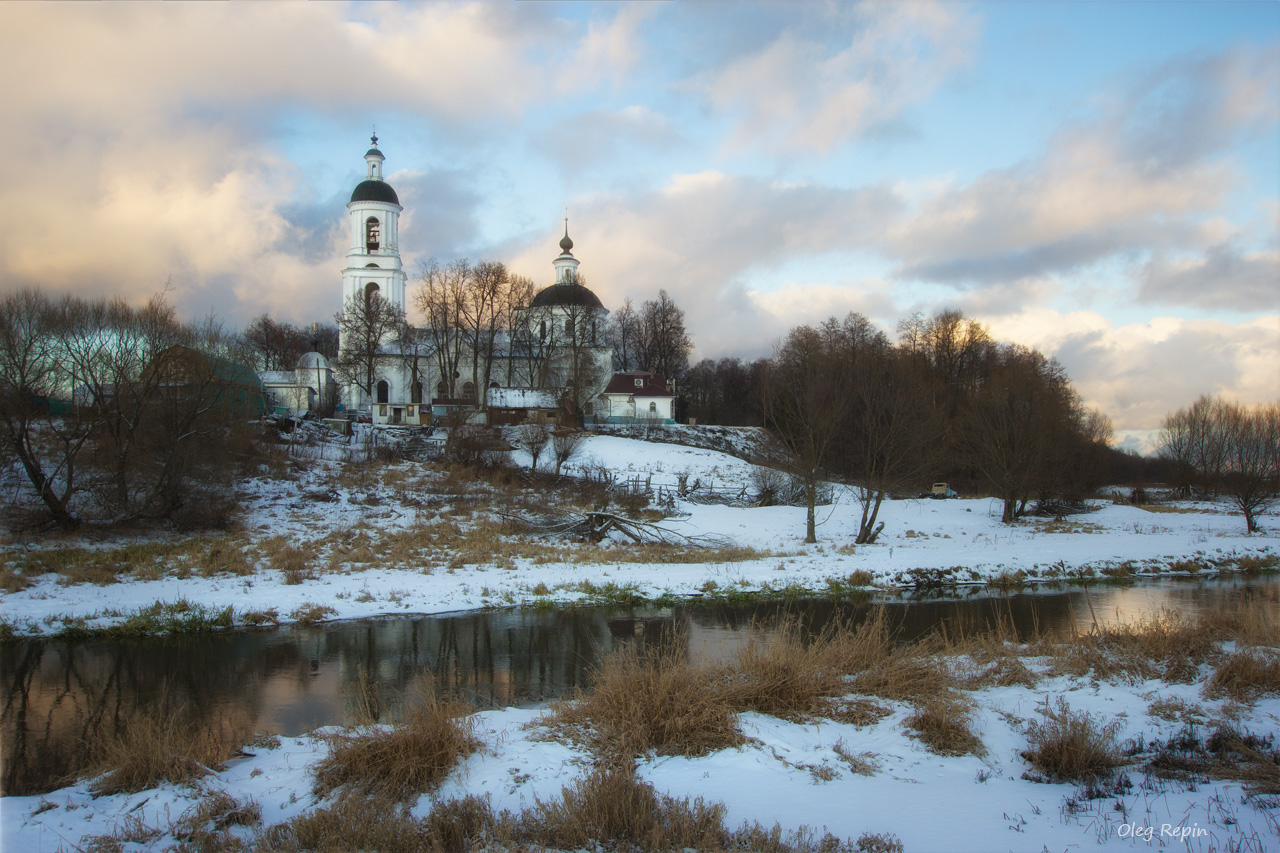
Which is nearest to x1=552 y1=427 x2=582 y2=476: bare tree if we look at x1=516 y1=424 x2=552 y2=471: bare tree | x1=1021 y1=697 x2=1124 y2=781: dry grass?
x1=516 y1=424 x2=552 y2=471: bare tree

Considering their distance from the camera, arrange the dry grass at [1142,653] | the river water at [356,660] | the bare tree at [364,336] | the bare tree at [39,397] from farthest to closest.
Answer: the bare tree at [364,336], the bare tree at [39,397], the river water at [356,660], the dry grass at [1142,653]

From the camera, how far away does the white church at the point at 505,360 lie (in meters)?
58.8

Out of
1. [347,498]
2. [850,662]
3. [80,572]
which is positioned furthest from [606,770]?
[347,498]

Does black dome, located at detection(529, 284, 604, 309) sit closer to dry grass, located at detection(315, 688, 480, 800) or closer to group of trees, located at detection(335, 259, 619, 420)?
group of trees, located at detection(335, 259, 619, 420)

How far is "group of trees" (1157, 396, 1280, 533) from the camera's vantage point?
29828mm

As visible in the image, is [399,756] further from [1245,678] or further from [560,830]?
[1245,678]

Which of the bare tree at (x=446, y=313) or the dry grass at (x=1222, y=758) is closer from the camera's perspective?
the dry grass at (x=1222, y=758)

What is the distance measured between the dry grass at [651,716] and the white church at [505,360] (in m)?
49.2

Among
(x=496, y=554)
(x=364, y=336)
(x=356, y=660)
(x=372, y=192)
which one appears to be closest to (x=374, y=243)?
(x=372, y=192)

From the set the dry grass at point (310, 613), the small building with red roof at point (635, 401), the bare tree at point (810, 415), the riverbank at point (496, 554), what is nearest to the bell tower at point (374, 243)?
the small building with red roof at point (635, 401)

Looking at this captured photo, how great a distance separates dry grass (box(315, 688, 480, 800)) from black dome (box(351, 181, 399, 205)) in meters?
62.0

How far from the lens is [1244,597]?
53.7 ft

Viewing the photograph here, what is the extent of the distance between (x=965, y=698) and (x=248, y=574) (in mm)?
15521

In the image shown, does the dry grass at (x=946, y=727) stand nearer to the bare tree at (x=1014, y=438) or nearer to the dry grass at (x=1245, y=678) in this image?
the dry grass at (x=1245, y=678)
